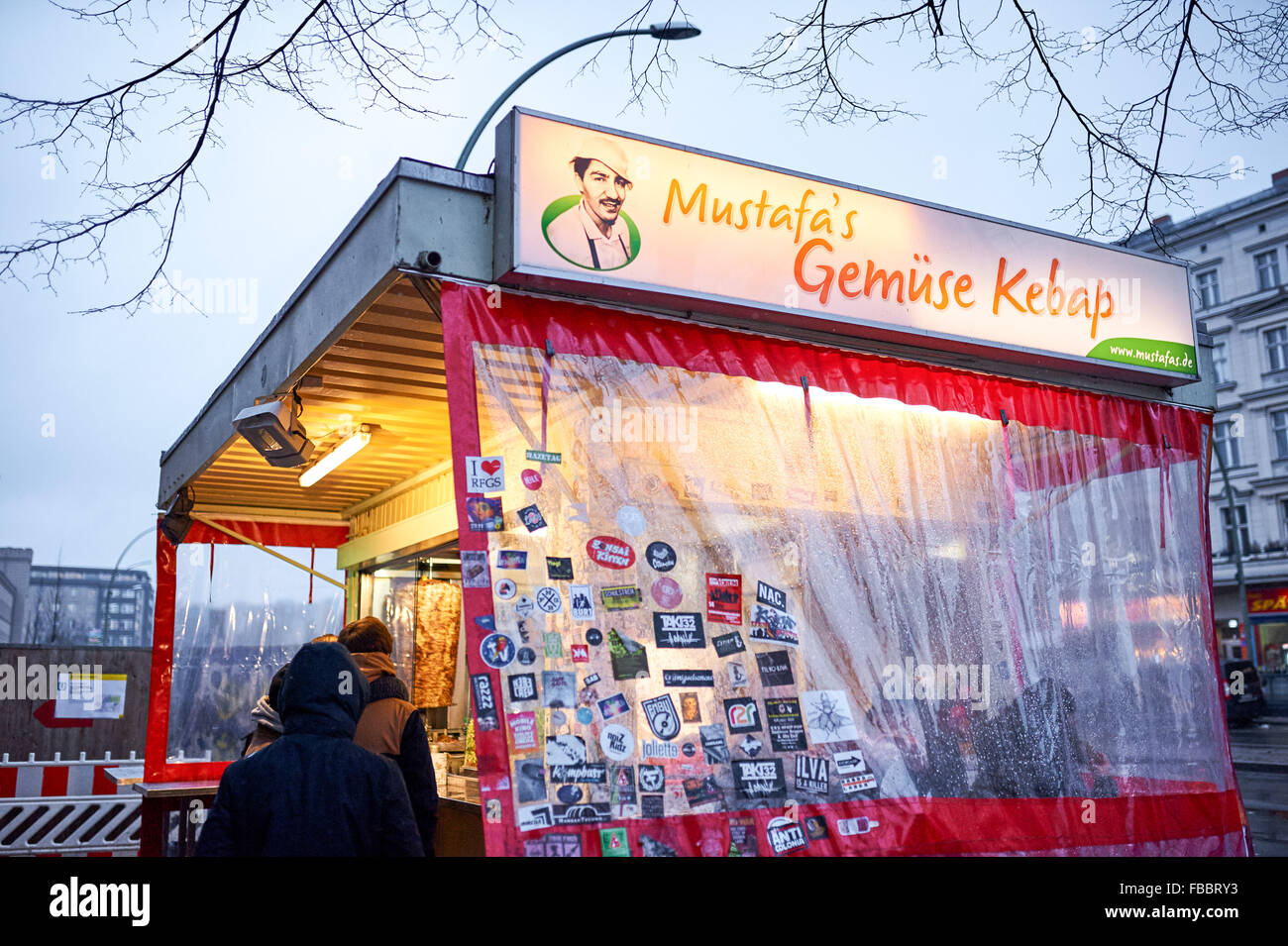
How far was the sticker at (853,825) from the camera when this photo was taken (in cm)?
473

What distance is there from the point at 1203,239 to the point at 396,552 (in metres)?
36.4

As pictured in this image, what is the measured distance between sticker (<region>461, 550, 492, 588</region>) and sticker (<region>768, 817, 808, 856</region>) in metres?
1.77

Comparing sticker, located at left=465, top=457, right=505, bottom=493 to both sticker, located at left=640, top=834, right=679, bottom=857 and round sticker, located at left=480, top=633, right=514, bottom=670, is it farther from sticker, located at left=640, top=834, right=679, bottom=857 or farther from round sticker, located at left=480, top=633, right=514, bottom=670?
sticker, located at left=640, top=834, right=679, bottom=857

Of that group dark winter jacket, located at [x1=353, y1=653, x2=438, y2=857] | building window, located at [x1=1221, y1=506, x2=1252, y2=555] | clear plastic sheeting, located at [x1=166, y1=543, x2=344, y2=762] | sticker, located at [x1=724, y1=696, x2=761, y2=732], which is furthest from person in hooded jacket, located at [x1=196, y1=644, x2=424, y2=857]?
building window, located at [x1=1221, y1=506, x2=1252, y2=555]

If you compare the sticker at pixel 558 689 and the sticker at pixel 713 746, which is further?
the sticker at pixel 713 746

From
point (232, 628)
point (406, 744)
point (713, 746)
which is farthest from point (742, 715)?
point (232, 628)

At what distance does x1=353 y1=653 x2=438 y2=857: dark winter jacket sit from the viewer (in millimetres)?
4750

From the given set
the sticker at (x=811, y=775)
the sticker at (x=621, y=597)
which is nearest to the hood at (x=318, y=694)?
the sticker at (x=621, y=597)

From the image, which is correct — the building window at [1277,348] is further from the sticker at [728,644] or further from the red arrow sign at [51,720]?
the red arrow sign at [51,720]

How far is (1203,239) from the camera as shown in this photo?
35.8m

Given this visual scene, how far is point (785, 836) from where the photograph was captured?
180 inches

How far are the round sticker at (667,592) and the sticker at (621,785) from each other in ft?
2.51

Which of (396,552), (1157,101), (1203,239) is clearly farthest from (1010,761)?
(1203,239)
